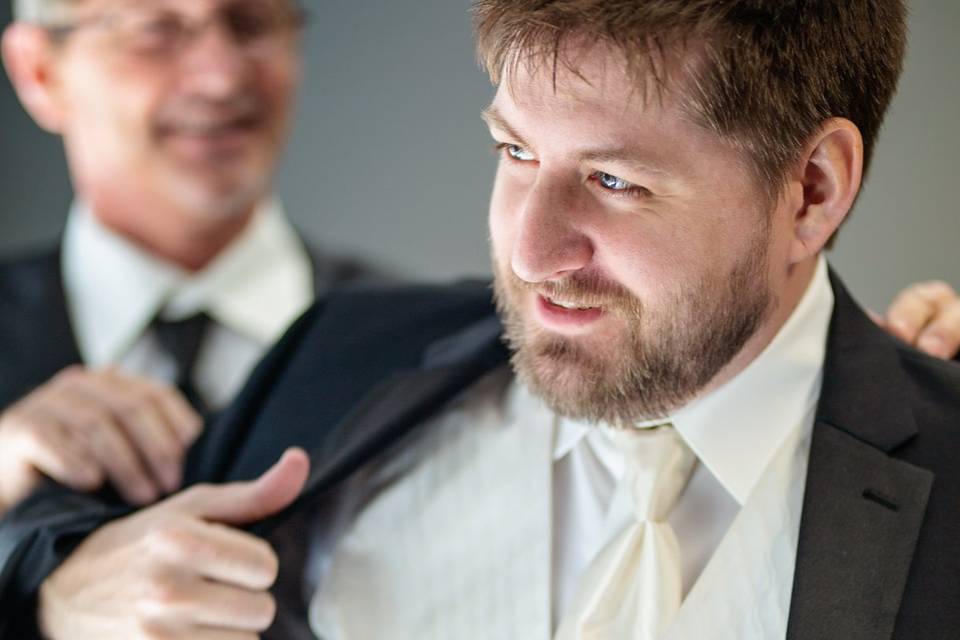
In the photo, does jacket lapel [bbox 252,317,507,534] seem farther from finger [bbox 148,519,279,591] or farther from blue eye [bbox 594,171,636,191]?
blue eye [bbox 594,171,636,191]

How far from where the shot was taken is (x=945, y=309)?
1.38m

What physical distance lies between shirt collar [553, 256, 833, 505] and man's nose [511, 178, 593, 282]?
236 millimetres

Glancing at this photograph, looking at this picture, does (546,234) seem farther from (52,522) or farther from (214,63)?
(214,63)

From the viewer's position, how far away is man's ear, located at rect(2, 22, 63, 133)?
2.21 m

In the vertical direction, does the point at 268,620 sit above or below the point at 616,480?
below

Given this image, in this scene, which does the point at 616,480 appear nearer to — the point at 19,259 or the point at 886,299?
the point at 886,299

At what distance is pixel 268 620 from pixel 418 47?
1337mm

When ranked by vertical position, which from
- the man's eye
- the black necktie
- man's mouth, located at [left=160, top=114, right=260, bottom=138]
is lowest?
the black necktie

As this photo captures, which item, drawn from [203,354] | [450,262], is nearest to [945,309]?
[450,262]

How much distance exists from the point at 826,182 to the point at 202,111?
138 cm

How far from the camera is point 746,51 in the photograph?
3.42 feet

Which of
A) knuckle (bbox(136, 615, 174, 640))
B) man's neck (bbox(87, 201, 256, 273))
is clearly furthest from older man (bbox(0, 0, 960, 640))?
man's neck (bbox(87, 201, 256, 273))

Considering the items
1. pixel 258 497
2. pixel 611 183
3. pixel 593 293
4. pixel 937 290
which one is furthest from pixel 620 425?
pixel 937 290

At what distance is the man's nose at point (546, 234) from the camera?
1.08m
